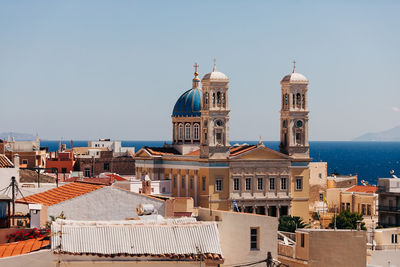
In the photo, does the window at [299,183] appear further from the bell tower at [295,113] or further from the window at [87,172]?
the window at [87,172]

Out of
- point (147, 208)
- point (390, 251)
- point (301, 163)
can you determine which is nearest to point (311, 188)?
point (301, 163)

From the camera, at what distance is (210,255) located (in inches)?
1136

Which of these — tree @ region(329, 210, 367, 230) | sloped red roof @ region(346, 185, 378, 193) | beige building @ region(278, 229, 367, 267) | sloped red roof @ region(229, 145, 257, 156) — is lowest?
tree @ region(329, 210, 367, 230)

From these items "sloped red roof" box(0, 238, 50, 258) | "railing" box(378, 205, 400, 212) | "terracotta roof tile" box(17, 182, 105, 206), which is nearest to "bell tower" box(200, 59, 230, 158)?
"railing" box(378, 205, 400, 212)

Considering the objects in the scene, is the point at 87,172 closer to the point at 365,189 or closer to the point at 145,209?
the point at 365,189

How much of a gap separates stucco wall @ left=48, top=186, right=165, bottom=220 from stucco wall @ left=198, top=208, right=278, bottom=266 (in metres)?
7.05

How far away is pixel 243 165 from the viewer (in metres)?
83.0

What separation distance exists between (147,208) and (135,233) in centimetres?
540

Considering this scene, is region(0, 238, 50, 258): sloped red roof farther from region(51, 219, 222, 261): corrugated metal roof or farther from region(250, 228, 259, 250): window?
region(250, 228, 259, 250): window

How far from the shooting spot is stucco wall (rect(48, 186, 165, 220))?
36.4m

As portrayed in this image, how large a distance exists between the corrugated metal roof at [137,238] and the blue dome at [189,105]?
61.8 metres

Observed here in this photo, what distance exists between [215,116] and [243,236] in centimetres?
5386

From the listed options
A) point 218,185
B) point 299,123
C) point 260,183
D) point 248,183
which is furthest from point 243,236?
point 299,123

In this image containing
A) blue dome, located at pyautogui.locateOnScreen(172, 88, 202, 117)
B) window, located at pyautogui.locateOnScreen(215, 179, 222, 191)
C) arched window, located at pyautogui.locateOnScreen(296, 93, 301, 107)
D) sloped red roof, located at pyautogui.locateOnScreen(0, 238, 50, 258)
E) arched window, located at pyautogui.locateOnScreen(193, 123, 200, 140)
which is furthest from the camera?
arched window, located at pyautogui.locateOnScreen(193, 123, 200, 140)
